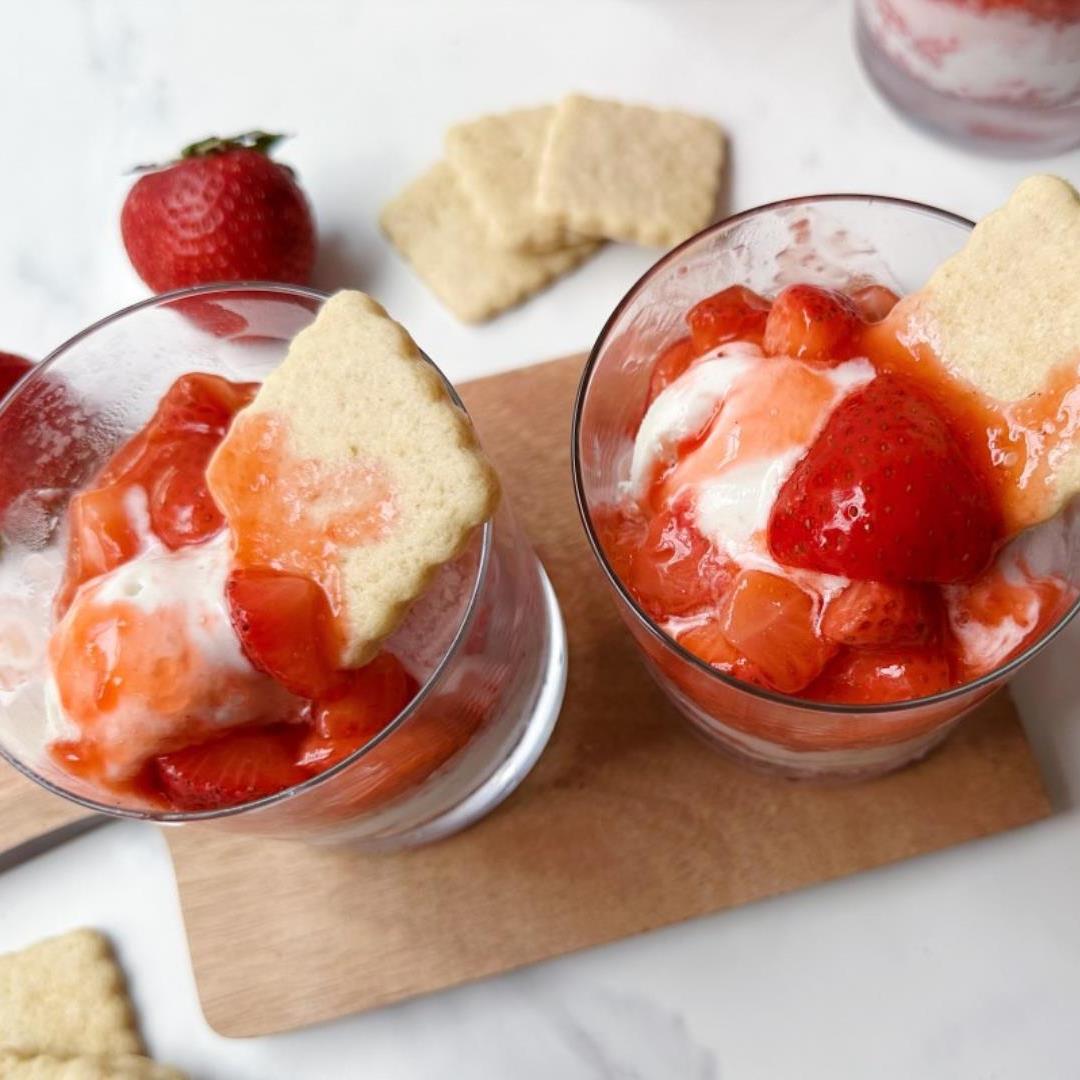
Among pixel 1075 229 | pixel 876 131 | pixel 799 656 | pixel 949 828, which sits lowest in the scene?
pixel 949 828

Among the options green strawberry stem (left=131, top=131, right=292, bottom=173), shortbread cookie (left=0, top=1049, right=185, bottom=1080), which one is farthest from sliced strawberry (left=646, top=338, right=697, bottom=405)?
shortbread cookie (left=0, top=1049, right=185, bottom=1080)

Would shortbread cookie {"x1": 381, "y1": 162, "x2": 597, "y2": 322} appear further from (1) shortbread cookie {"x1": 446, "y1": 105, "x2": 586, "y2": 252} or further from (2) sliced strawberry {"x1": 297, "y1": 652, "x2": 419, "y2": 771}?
(2) sliced strawberry {"x1": 297, "y1": 652, "x2": 419, "y2": 771}

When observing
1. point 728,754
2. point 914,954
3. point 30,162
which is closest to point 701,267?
point 728,754

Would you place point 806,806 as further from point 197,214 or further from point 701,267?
point 197,214

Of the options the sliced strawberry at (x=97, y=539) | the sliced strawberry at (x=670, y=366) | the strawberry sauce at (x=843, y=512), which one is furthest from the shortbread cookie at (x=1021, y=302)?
the sliced strawberry at (x=97, y=539)

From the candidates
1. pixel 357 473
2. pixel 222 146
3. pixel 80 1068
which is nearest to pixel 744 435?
pixel 357 473

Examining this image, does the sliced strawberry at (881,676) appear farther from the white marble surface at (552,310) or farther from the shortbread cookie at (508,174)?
the shortbread cookie at (508,174)

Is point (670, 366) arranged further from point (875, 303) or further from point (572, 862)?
point (572, 862)
